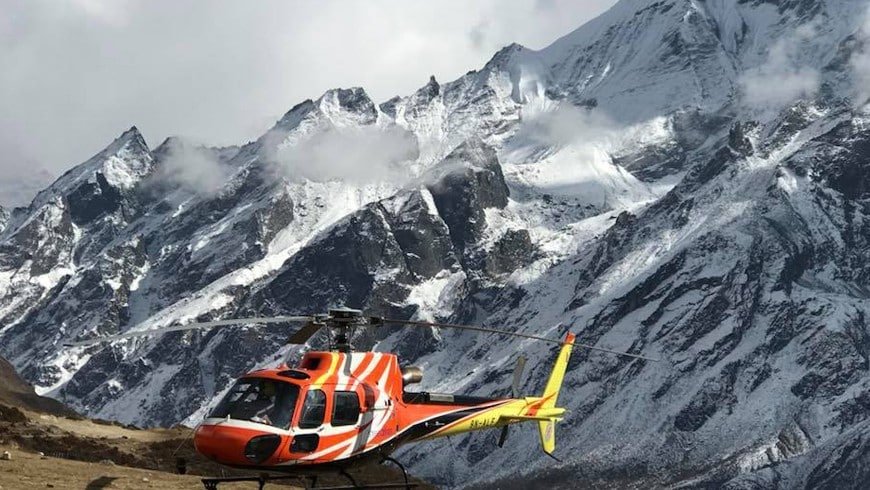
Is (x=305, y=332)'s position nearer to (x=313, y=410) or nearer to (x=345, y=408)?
(x=313, y=410)

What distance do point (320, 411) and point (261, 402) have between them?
2.22 metres

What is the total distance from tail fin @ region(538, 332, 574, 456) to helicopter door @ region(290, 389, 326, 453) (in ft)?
51.3

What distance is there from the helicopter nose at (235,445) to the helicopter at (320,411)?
0.10 feet

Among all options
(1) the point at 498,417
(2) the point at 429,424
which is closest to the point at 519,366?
(1) the point at 498,417

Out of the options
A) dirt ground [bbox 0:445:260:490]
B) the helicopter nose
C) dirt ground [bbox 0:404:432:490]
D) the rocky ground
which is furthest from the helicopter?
dirt ground [bbox 0:404:432:490]

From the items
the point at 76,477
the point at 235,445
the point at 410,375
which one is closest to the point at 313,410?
the point at 235,445

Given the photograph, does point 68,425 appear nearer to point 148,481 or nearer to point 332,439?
point 148,481

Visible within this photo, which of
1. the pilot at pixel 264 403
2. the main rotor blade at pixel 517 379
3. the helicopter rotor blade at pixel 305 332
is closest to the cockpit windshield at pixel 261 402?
the pilot at pixel 264 403

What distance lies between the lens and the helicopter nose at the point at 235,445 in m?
37.8

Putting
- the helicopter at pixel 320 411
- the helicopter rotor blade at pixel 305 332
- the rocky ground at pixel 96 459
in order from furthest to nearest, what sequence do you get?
the rocky ground at pixel 96 459
the helicopter rotor blade at pixel 305 332
the helicopter at pixel 320 411

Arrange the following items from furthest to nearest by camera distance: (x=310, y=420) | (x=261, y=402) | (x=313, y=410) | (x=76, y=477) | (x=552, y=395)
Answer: (x=552, y=395) < (x=76, y=477) < (x=313, y=410) < (x=310, y=420) < (x=261, y=402)

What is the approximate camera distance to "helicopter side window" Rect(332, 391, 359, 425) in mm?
40844

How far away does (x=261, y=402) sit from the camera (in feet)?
128

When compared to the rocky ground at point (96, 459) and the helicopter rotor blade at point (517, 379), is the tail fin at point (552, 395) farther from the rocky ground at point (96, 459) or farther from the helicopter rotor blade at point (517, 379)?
the rocky ground at point (96, 459)
